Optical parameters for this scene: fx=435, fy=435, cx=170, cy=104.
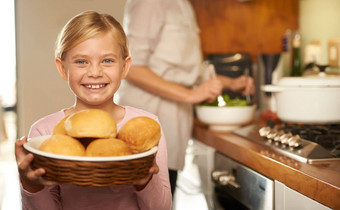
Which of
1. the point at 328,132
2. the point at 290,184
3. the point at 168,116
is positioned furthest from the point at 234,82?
the point at 290,184

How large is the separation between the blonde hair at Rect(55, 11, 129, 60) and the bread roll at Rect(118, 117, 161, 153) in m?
0.18

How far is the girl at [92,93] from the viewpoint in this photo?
73 centimetres

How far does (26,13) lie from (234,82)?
0.96 metres

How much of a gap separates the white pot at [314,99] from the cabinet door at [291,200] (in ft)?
0.87

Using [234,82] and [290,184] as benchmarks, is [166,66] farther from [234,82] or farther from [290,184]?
[290,184]

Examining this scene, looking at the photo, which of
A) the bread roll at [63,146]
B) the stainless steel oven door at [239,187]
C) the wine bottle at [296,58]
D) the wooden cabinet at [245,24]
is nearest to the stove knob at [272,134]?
the stainless steel oven door at [239,187]

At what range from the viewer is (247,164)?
1.17 metres

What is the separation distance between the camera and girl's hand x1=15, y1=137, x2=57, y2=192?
2.05 feet

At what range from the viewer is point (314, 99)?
3.85 feet

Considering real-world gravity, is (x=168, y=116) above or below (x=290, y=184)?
above

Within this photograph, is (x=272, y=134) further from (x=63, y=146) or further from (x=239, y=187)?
(x=63, y=146)

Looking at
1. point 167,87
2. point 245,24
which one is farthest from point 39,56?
point 245,24

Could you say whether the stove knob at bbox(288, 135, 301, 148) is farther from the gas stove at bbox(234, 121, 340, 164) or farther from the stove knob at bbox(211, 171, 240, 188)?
the stove knob at bbox(211, 171, 240, 188)

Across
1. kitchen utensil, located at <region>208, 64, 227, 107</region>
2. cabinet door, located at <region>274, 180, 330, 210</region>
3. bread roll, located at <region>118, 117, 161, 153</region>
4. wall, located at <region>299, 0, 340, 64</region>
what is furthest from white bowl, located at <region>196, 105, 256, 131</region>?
bread roll, located at <region>118, 117, 161, 153</region>
